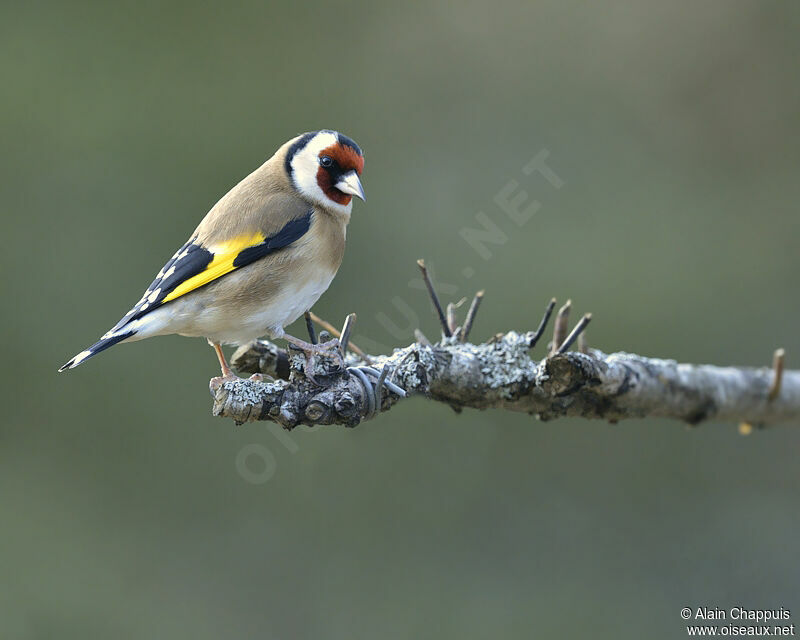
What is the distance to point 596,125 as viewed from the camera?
613cm

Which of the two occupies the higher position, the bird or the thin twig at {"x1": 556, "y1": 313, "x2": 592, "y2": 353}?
the bird

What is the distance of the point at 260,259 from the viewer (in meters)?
2.82

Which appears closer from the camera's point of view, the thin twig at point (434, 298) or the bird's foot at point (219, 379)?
the thin twig at point (434, 298)

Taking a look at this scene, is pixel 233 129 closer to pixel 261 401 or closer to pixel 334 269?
pixel 334 269

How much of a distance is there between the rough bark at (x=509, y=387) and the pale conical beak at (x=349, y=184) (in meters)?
0.56

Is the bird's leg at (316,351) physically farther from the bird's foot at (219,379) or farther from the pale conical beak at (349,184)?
the pale conical beak at (349,184)

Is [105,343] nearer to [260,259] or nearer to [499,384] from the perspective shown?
[260,259]

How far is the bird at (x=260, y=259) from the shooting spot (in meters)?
2.73

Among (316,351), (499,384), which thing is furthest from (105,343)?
(499,384)

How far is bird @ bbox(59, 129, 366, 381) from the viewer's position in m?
2.73

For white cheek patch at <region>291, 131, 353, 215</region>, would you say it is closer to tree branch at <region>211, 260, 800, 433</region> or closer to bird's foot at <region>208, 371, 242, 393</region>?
tree branch at <region>211, 260, 800, 433</region>

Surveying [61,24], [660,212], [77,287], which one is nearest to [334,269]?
[77,287]
